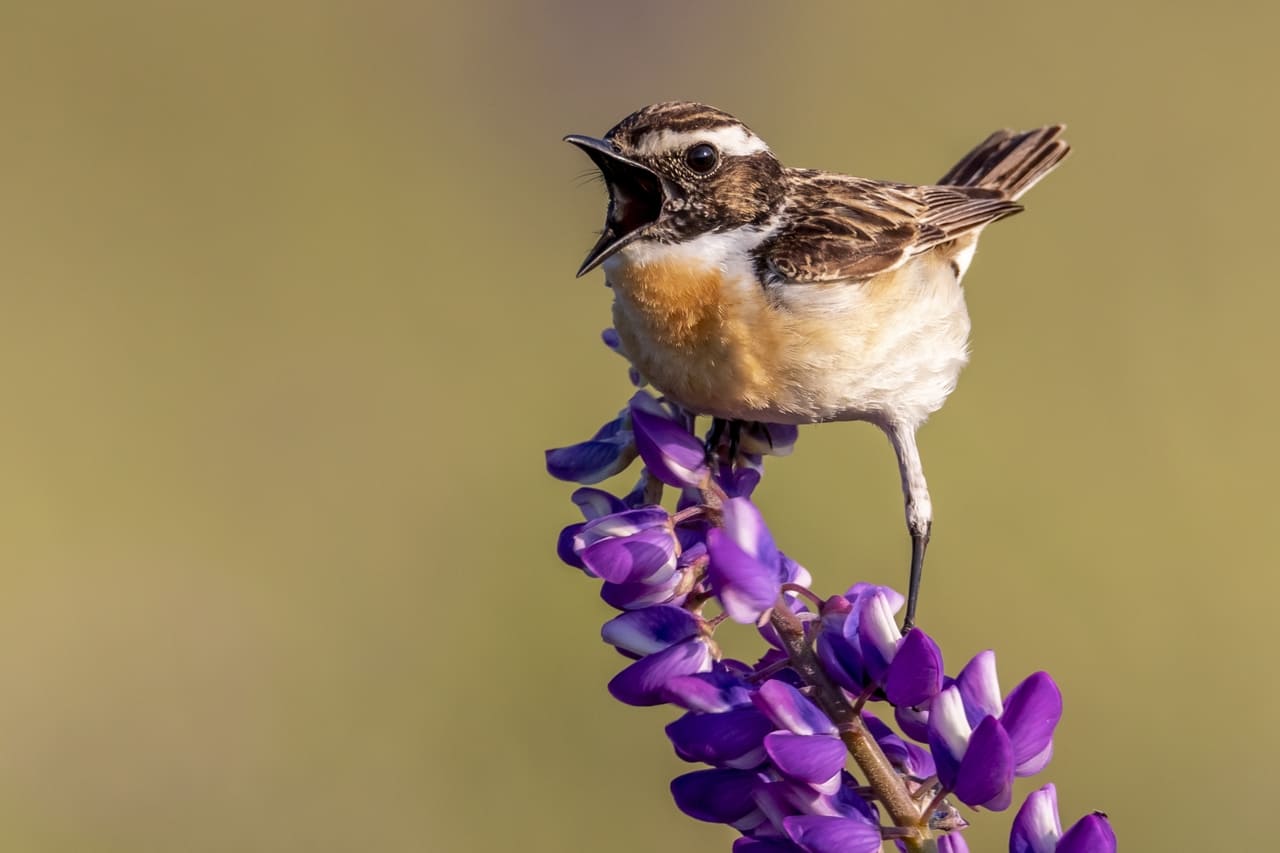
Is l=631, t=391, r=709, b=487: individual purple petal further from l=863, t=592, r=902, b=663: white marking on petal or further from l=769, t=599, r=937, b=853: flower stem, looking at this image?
l=863, t=592, r=902, b=663: white marking on petal

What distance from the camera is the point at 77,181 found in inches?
387

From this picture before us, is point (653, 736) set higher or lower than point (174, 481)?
lower

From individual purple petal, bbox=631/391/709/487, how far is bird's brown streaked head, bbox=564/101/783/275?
58 cm

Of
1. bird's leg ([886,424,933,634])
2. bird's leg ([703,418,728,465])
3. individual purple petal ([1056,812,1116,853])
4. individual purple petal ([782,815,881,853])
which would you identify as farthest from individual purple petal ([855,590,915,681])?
bird's leg ([886,424,933,634])

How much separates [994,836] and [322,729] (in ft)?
9.21

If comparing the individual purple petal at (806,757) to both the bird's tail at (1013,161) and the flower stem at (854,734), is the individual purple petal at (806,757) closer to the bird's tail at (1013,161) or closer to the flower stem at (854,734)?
the flower stem at (854,734)

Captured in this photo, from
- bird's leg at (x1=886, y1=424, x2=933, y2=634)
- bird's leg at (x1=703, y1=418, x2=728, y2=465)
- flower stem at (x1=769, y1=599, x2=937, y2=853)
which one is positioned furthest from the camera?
bird's leg at (x1=886, y1=424, x2=933, y2=634)

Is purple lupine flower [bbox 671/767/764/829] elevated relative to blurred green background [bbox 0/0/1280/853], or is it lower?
lower

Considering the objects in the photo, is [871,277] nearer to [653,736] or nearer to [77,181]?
[653,736]

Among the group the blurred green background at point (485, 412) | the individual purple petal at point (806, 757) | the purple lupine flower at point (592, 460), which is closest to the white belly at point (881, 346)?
the purple lupine flower at point (592, 460)

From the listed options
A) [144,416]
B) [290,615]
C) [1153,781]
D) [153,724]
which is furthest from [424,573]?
[1153,781]

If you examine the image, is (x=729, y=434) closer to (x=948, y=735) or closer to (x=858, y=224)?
(x=858, y=224)

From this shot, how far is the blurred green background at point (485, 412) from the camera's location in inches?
259

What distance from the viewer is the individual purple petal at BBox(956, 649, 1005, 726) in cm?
231
